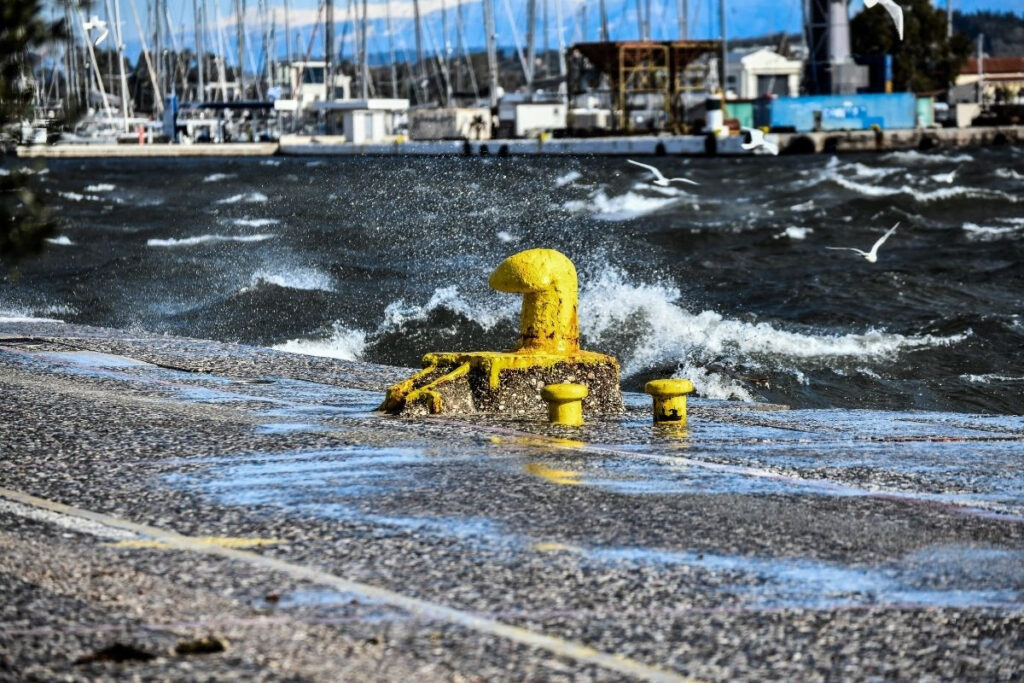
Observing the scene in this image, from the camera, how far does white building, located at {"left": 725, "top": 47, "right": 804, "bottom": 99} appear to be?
140875mm

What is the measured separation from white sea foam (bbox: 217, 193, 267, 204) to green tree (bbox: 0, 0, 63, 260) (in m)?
38.9

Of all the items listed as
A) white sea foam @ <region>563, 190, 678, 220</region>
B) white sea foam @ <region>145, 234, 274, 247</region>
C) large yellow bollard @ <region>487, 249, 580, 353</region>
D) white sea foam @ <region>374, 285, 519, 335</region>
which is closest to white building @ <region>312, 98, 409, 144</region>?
white sea foam @ <region>563, 190, 678, 220</region>

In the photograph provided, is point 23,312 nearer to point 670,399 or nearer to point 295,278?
point 295,278

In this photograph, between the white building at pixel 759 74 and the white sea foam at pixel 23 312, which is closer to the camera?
the white sea foam at pixel 23 312

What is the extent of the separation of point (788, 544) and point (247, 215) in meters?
35.5

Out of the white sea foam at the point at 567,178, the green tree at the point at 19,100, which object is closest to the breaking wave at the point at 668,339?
the green tree at the point at 19,100

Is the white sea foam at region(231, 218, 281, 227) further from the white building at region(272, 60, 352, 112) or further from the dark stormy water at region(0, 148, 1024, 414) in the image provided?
the white building at region(272, 60, 352, 112)

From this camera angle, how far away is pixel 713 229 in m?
35.6

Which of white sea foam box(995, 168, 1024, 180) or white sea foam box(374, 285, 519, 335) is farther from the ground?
white sea foam box(374, 285, 519, 335)

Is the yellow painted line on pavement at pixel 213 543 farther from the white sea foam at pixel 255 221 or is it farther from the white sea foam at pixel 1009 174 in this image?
Result: the white sea foam at pixel 1009 174

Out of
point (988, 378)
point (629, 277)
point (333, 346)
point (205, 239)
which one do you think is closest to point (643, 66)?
point (205, 239)

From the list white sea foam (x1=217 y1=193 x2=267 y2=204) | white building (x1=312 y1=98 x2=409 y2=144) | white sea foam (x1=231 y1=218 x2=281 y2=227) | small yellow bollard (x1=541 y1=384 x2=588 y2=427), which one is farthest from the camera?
white building (x1=312 y1=98 x2=409 y2=144)

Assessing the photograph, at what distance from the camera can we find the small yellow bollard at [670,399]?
29.0 ft

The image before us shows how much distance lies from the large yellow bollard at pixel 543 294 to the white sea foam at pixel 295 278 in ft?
39.8
